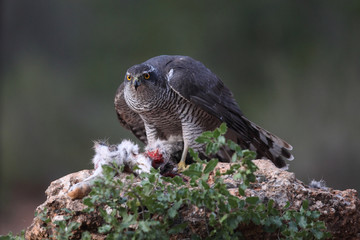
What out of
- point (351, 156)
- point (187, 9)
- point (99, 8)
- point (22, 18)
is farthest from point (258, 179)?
point (22, 18)

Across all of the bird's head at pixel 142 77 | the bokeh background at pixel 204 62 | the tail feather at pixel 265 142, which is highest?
the bokeh background at pixel 204 62

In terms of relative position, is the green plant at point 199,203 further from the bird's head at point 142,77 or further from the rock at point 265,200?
the bird's head at point 142,77

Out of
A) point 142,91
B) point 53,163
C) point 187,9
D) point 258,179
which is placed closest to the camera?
point 258,179

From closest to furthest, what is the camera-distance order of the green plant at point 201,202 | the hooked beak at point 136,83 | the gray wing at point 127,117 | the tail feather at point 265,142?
the green plant at point 201,202 < the hooked beak at point 136,83 < the tail feather at point 265,142 < the gray wing at point 127,117

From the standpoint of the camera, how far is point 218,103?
3.98 meters

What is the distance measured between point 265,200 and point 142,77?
69.1 inches

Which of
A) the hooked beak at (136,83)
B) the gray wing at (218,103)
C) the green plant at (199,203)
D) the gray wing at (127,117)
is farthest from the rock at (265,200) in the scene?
the gray wing at (127,117)

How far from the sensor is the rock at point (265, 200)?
249cm

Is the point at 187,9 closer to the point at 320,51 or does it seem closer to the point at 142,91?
the point at 320,51

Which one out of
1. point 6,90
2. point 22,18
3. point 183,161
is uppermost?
point 22,18

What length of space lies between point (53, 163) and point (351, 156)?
170 inches

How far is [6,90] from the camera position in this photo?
7.06 m

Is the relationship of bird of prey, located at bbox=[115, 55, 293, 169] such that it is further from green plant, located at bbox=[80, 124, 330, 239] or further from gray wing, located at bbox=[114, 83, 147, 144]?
green plant, located at bbox=[80, 124, 330, 239]

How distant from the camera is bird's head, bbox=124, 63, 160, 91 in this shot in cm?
387
